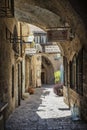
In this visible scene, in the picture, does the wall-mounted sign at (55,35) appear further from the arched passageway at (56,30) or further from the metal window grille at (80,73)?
the metal window grille at (80,73)

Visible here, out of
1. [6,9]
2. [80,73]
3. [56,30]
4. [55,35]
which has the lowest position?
[80,73]

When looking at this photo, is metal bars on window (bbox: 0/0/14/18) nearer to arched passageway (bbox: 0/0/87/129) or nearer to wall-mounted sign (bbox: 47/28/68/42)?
arched passageway (bbox: 0/0/87/129)

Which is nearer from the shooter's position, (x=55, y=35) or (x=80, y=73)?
(x=55, y=35)

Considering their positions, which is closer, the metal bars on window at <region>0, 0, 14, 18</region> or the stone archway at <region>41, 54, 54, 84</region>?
the metal bars on window at <region>0, 0, 14, 18</region>

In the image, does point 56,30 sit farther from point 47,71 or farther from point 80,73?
point 47,71

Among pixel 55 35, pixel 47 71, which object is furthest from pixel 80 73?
pixel 47 71

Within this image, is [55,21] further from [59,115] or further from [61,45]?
[59,115]

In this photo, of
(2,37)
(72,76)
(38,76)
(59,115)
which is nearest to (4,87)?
(2,37)

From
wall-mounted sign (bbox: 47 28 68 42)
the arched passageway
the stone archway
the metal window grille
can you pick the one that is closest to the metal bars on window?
the arched passageway

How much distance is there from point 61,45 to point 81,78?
5274 mm

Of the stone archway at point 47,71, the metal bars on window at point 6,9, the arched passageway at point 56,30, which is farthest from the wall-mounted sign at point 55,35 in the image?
the stone archway at point 47,71

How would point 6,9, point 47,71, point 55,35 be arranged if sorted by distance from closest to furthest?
point 6,9
point 55,35
point 47,71

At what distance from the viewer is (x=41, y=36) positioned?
3550 centimetres

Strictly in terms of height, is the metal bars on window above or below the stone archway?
above
